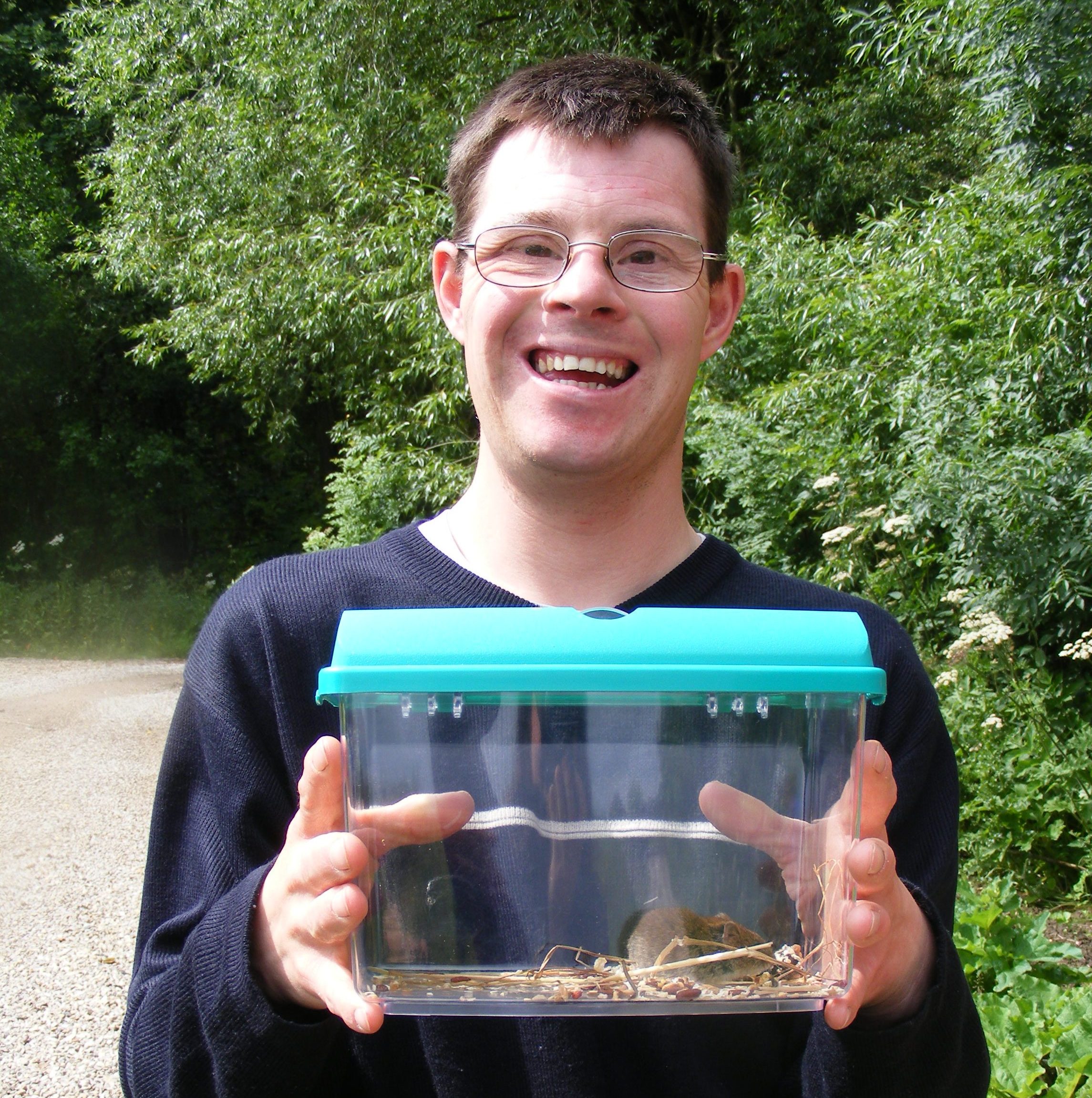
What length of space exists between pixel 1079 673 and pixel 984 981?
2014mm

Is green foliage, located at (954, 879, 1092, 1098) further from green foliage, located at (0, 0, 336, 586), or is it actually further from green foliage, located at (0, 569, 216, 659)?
green foliage, located at (0, 0, 336, 586)

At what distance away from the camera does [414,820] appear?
101 centimetres

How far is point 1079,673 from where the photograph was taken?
4.49 metres

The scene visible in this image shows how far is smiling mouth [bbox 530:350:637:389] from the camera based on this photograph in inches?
52.8

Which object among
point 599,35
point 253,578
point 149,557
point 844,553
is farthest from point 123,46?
point 253,578

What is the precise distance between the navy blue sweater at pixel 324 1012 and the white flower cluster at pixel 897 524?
2.94 m

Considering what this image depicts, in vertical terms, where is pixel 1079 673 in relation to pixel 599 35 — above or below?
below

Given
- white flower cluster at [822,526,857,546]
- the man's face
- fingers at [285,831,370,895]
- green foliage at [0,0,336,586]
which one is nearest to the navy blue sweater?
fingers at [285,831,370,895]

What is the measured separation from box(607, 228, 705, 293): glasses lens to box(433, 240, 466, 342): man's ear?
0.86 feet

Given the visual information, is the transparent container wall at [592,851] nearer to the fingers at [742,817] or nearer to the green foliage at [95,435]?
the fingers at [742,817]

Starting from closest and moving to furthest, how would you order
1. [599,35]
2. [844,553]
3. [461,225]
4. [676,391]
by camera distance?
[676,391]
[461,225]
[844,553]
[599,35]

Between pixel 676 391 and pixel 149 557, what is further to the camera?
pixel 149 557

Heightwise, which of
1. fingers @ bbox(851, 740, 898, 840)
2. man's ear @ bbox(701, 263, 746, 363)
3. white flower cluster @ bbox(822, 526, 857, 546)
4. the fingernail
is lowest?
white flower cluster @ bbox(822, 526, 857, 546)

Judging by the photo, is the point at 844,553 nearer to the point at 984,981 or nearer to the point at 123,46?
the point at 984,981
